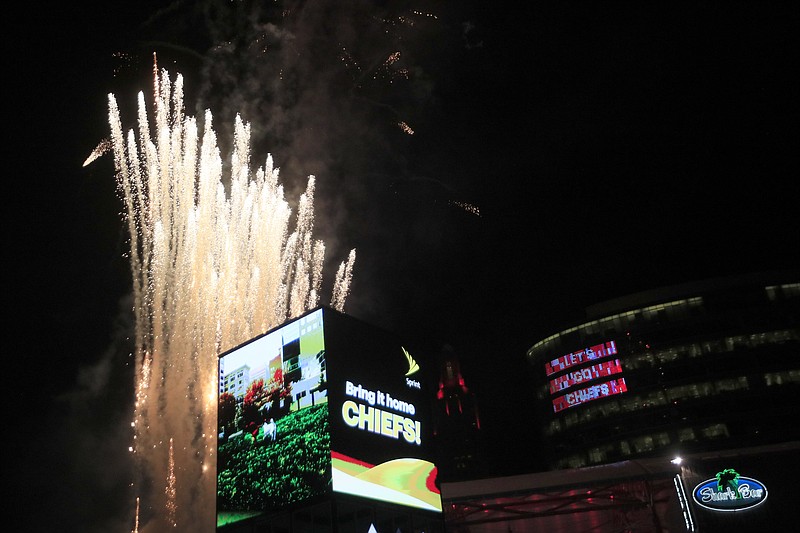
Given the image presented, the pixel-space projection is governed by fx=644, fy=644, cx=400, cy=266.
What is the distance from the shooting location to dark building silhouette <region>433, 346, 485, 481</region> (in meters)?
163

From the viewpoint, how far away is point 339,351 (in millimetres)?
15977

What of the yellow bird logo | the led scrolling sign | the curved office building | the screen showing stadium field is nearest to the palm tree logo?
the yellow bird logo

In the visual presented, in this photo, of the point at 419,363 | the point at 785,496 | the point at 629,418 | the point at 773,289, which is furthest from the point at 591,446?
the point at 419,363

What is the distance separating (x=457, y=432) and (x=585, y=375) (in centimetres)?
9360

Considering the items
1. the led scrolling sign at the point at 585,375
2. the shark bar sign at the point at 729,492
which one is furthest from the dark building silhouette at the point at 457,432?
the shark bar sign at the point at 729,492

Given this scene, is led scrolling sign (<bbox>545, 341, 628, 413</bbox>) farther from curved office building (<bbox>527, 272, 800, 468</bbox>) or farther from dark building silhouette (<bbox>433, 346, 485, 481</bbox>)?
dark building silhouette (<bbox>433, 346, 485, 481</bbox>)

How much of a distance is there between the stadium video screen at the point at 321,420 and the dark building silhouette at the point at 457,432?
14413 centimetres

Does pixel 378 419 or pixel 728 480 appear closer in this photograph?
pixel 378 419

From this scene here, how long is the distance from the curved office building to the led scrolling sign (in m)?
0.13

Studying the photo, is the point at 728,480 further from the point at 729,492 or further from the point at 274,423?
the point at 274,423

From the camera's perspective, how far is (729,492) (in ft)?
65.2

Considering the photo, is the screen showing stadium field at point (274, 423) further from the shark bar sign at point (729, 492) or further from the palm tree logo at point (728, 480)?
the palm tree logo at point (728, 480)

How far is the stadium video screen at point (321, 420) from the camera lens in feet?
50.0

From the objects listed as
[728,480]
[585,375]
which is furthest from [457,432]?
[728,480]
